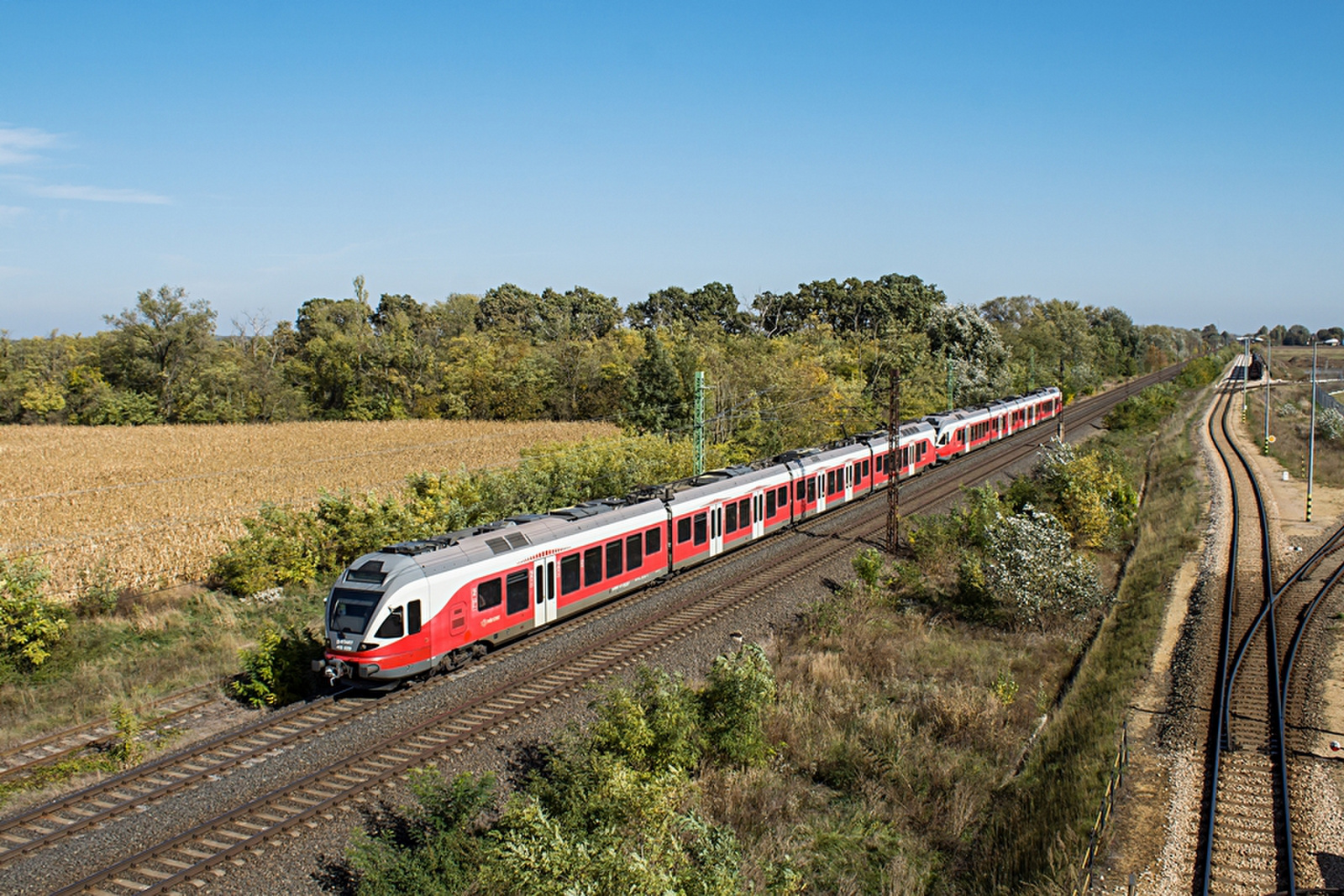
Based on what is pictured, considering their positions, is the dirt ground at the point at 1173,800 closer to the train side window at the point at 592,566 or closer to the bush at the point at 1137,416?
the train side window at the point at 592,566

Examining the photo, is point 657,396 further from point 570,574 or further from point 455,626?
point 455,626

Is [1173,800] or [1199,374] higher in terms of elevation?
[1199,374]

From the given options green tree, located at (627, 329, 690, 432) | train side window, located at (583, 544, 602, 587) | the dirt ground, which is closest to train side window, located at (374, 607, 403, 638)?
train side window, located at (583, 544, 602, 587)

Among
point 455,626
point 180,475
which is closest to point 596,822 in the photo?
point 455,626

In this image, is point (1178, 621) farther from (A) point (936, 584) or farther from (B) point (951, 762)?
(B) point (951, 762)

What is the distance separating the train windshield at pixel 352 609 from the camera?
51.2 feet

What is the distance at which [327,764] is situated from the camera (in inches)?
→ 533

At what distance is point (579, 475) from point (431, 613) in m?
15.6

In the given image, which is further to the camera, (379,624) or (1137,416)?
(1137,416)

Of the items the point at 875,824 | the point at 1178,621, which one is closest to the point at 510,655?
the point at 875,824

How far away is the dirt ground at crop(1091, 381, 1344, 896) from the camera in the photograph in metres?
11.1

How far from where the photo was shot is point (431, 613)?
53.4 ft

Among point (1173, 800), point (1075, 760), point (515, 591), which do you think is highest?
point (515, 591)

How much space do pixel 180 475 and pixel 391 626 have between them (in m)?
32.6
